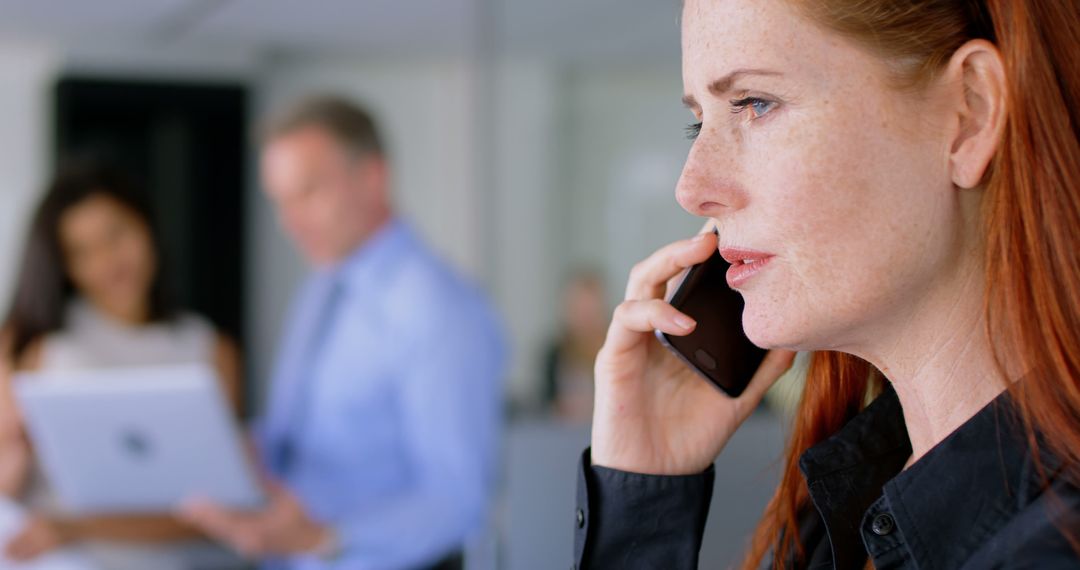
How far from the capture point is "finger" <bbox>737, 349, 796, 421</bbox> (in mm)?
958

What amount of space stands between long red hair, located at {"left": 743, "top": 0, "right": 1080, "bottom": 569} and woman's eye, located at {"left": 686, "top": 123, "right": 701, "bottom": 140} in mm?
124

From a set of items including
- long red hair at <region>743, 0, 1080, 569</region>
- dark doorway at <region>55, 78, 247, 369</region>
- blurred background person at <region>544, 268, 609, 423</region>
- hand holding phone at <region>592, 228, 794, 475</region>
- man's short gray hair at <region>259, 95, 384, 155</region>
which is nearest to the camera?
long red hair at <region>743, 0, 1080, 569</region>

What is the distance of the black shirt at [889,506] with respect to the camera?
668 mm

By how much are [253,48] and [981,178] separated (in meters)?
5.83

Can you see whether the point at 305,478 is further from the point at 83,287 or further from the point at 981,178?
the point at 981,178

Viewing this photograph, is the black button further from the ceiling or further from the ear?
the ceiling

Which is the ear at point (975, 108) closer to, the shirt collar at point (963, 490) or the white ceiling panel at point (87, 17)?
the shirt collar at point (963, 490)

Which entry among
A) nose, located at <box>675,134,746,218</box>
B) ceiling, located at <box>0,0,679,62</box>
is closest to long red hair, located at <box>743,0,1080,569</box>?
nose, located at <box>675,134,746,218</box>

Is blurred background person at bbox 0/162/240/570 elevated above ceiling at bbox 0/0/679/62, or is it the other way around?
ceiling at bbox 0/0/679/62

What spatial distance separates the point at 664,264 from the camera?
0.96m

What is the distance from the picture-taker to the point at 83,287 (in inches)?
105

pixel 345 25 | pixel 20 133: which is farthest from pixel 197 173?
pixel 345 25

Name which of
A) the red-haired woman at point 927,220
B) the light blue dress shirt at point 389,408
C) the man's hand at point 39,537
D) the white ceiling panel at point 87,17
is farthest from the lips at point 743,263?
the white ceiling panel at point 87,17

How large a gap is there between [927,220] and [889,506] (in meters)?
0.18
